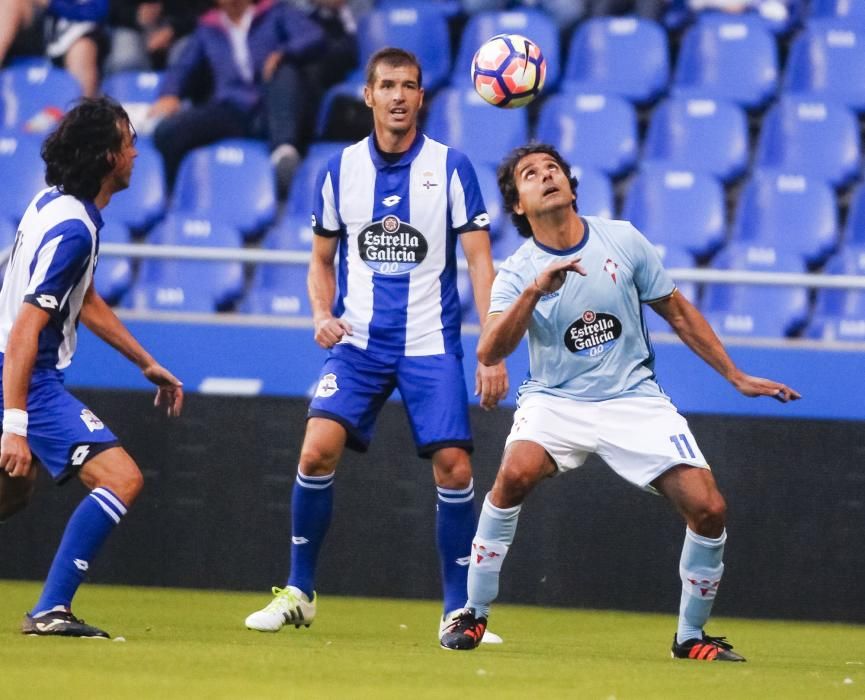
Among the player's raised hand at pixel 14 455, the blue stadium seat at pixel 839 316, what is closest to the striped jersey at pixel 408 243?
the player's raised hand at pixel 14 455

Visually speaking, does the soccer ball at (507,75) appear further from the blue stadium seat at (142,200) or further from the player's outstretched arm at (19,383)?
the blue stadium seat at (142,200)

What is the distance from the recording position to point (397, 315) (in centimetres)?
629

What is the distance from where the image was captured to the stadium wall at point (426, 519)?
7.82 m

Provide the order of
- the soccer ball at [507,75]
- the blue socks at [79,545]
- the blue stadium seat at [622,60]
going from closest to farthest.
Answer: the blue socks at [79,545], the soccer ball at [507,75], the blue stadium seat at [622,60]

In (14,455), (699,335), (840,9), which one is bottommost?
(14,455)

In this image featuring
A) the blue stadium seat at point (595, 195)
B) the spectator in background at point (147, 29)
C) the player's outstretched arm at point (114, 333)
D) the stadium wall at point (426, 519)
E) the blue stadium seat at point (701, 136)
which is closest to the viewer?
the player's outstretched arm at point (114, 333)

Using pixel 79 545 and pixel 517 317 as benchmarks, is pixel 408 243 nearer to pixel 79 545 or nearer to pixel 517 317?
pixel 517 317

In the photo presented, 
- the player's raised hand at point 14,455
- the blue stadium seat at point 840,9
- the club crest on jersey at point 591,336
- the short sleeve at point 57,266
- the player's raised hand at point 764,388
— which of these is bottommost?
the player's raised hand at point 14,455

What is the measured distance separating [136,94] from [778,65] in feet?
15.0

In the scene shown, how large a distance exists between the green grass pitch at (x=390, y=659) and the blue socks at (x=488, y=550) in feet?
0.64

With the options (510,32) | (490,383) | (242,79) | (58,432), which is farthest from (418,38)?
(58,432)

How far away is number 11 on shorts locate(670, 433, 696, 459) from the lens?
569 centimetres

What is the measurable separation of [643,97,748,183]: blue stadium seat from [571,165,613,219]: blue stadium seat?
535 millimetres

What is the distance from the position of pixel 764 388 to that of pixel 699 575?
694mm
